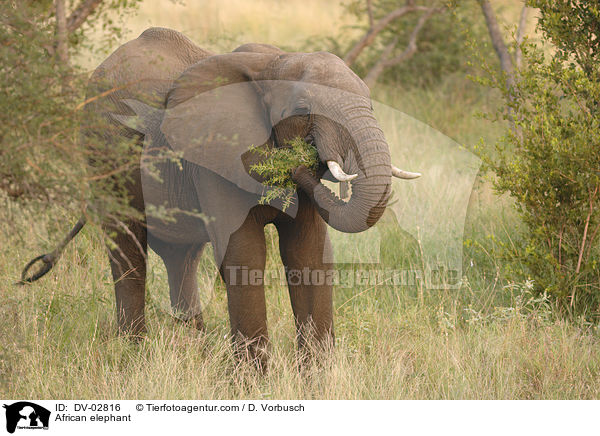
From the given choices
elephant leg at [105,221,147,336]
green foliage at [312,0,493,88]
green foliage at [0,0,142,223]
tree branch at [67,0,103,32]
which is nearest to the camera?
green foliage at [0,0,142,223]

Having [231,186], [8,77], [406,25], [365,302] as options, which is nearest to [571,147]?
[365,302]

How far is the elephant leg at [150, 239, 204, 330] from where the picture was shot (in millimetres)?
5668

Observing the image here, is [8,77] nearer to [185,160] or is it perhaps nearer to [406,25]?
[185,160]

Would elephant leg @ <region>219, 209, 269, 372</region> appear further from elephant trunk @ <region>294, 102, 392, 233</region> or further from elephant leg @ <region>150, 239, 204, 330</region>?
elephant leg @ <region>150, 239, 204, 330</region>

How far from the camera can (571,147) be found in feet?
16.5

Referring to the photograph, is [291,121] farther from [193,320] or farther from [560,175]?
[560,175]

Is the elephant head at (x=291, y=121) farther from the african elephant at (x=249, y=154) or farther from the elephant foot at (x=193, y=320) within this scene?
the elephant foot at (x=193, y=320)

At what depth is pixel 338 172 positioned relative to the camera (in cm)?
378

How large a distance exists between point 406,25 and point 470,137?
141 inches

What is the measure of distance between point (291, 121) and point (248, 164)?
1.13 feet

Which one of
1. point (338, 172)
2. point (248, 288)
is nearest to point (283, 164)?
point (338, 172)

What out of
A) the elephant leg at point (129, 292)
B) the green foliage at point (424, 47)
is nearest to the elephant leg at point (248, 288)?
the elephant leg at point (129, 292)
